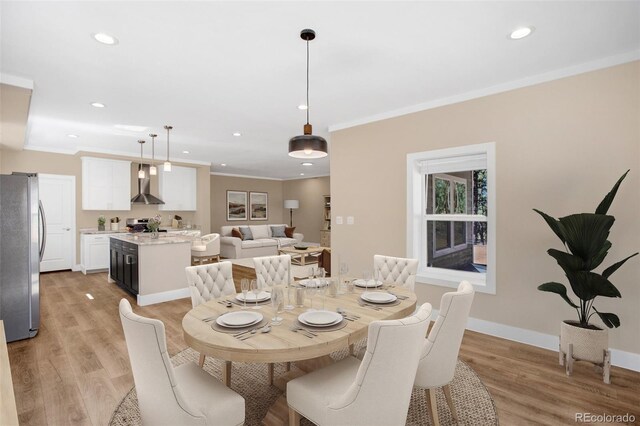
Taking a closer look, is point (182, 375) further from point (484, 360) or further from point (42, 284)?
point (42, 284)

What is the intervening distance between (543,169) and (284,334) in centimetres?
290

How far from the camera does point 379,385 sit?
130cm

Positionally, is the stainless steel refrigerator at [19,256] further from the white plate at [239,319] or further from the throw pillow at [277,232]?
the throw pillow at [277,232]

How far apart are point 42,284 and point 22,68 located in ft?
14.1

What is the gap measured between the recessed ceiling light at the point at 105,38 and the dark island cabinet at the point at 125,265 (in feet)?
9.69

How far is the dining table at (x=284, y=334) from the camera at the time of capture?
144 centimetres

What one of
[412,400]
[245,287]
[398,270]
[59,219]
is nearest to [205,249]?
[59,219]

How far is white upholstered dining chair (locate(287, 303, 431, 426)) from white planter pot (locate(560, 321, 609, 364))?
199cm

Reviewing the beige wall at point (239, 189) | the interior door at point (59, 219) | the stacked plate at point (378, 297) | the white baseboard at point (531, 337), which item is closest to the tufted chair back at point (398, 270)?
the stacked plate at point (378, 297)

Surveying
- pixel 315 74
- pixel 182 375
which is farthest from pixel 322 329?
pixel 315 74

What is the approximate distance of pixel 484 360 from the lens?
110 inches

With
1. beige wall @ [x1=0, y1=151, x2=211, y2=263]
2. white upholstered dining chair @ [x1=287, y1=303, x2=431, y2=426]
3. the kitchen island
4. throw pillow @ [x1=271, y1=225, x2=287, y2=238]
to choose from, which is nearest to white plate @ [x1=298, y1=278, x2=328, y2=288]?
white upholstered dining chair @ [x1=287, y1=303, x2=431, y2=426]

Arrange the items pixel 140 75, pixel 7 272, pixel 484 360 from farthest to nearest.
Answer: pixel 7 272
pixel 140 75
pixel 484 360

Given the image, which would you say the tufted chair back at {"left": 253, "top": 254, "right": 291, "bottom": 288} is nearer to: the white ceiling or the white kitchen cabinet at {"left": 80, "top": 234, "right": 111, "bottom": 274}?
the white ceiling
